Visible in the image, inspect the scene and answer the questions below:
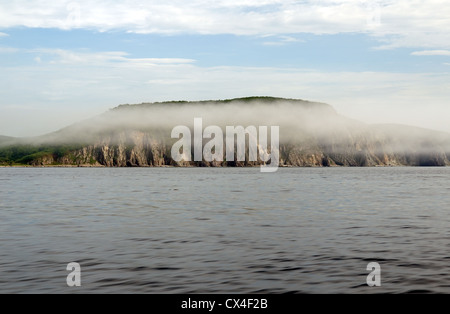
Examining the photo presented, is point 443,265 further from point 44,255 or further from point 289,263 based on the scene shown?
point 44,255

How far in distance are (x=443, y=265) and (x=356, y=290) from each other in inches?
250

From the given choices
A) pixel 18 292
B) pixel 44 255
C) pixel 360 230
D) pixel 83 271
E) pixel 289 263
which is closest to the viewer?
pixel 18 292

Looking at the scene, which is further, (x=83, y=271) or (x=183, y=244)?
(x=183, y=244)

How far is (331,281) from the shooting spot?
17.2 metres

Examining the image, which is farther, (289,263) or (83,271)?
(289,263)

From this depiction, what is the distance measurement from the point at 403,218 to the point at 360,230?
29.1 ft

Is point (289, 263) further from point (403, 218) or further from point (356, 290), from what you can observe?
point (403, 218)

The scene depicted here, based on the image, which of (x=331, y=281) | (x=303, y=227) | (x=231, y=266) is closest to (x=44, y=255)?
(x=231, y=266)

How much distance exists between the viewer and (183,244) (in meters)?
25.4
